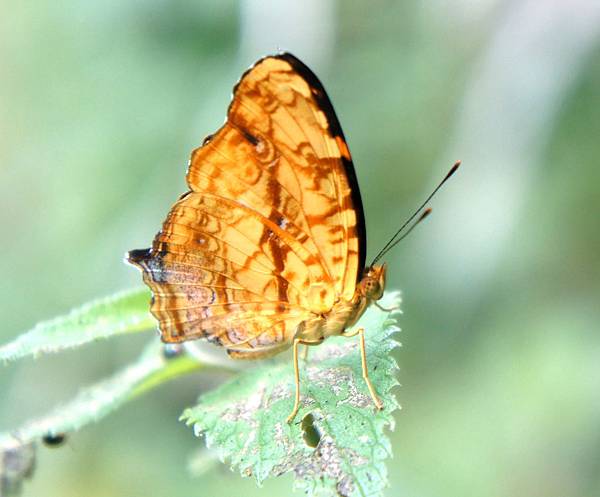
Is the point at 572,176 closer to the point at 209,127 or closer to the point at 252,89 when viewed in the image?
the point at 209,127

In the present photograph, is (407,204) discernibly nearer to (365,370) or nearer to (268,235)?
(268,235)

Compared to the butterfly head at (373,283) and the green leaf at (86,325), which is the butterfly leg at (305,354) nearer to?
the butterfly head at (373,283)

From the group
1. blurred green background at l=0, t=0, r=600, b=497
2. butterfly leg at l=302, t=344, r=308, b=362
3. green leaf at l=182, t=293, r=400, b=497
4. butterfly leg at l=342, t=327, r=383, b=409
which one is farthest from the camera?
blurred green background at l=0, t=0, r=600, b=497

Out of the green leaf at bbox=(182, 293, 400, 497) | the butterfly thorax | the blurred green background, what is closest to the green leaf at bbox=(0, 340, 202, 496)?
the green leaf at bbox=(182, 293, 400, 497)

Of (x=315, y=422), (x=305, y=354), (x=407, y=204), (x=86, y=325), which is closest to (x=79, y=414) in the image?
(x=86, y=325)

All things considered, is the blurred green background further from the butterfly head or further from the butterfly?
the butterfly head

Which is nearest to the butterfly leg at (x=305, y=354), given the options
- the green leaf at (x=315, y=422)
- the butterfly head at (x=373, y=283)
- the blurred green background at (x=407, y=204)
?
the green leaf at (x=315, y=422)

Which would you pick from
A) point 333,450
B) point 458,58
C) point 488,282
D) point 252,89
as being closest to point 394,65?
point 458,58
